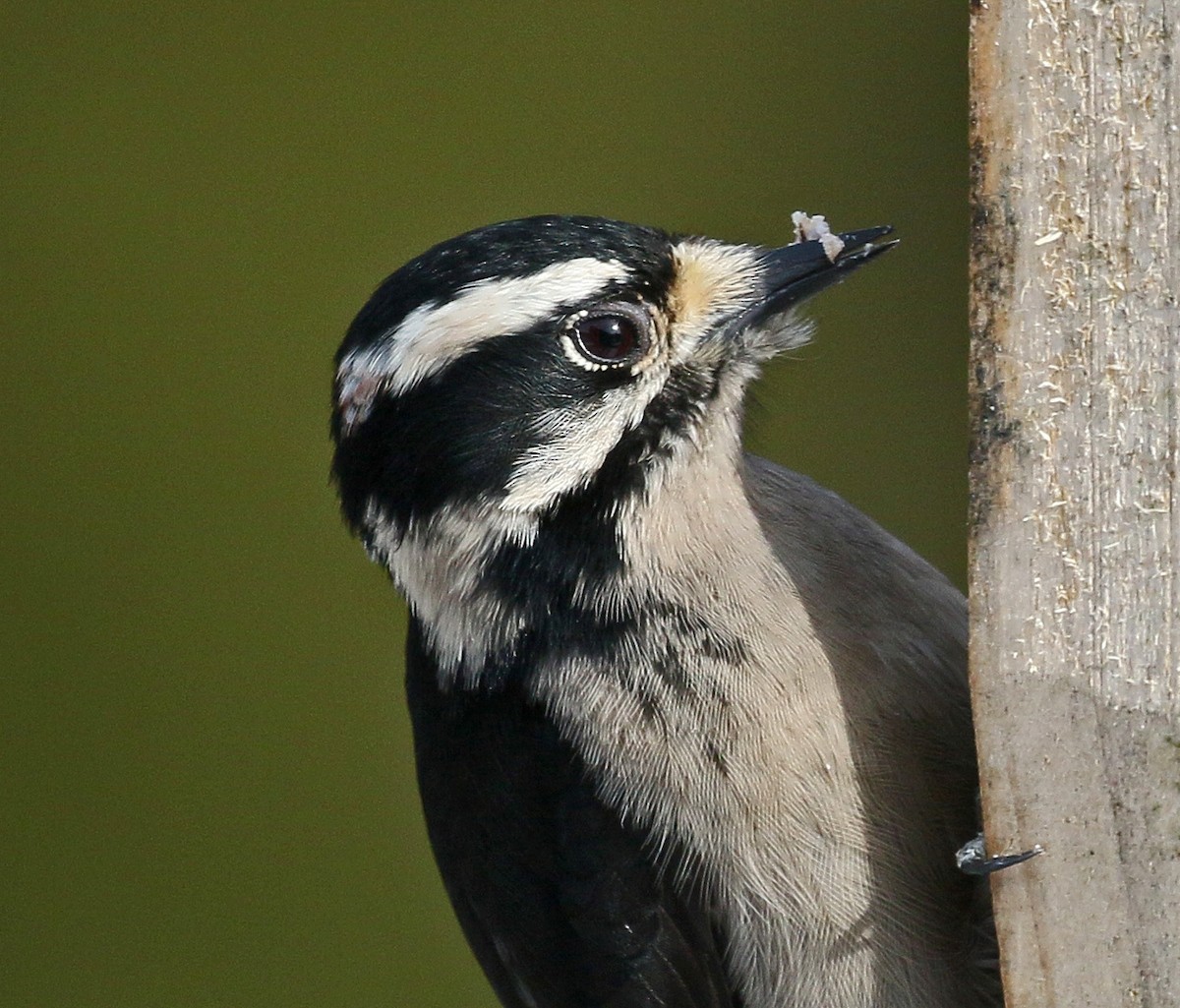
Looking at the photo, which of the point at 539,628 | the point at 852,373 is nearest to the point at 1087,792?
the point at 539,628

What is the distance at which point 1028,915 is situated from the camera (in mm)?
1527

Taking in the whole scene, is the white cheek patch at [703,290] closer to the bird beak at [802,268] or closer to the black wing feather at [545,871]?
the bird beak at [802,268]

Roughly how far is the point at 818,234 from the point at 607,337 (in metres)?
0.35

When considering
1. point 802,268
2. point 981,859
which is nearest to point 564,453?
point 802,268

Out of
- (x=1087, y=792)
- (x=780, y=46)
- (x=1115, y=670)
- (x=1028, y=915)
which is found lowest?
(x=1028, y=915)

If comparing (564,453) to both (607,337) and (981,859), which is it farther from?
(981,859)

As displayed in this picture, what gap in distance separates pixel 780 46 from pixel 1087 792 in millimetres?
2967

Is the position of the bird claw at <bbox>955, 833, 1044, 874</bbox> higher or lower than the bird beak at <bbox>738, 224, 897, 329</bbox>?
lower


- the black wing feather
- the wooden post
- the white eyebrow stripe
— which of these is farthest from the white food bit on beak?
the black wing feather

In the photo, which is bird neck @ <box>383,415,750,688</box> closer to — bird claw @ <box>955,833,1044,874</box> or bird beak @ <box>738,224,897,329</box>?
bird beak @ <box>738,224,897,329</box>

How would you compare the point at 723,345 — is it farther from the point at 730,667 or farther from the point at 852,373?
the point at 852,373

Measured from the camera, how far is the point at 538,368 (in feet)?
6.15

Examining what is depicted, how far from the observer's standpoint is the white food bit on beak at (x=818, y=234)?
6.32 feet

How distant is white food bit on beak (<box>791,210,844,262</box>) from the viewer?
193cm
